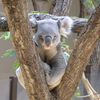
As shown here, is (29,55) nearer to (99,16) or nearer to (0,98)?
(99,16)

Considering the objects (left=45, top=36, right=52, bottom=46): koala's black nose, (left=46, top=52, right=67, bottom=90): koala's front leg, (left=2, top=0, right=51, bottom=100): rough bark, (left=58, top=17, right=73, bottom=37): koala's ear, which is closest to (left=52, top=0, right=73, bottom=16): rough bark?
(left=58, top=17, right=73, bottom=37): koala's ear

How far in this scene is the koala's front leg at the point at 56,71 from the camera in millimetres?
1795

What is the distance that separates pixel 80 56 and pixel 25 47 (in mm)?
499

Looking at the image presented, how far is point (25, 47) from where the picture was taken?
4.58 feet

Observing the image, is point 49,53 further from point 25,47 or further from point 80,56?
point 25,47

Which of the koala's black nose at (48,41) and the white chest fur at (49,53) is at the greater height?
the koala's black nose at (48,41)

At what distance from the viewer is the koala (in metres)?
1.76

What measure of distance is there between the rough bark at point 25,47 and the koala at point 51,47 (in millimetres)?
186

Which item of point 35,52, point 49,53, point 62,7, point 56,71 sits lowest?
point 56,71

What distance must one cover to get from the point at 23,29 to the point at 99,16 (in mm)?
627

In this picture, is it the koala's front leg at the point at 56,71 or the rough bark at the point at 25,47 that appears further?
the koala's front leg at the point at 56,71

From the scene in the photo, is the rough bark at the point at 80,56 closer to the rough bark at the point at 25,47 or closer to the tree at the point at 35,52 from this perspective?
the tree at the point at 35,52

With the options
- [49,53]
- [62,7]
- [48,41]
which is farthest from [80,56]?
[62,7]

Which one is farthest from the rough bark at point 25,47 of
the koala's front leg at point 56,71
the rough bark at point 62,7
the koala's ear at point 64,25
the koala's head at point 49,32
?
the rough bark at point 62,7
